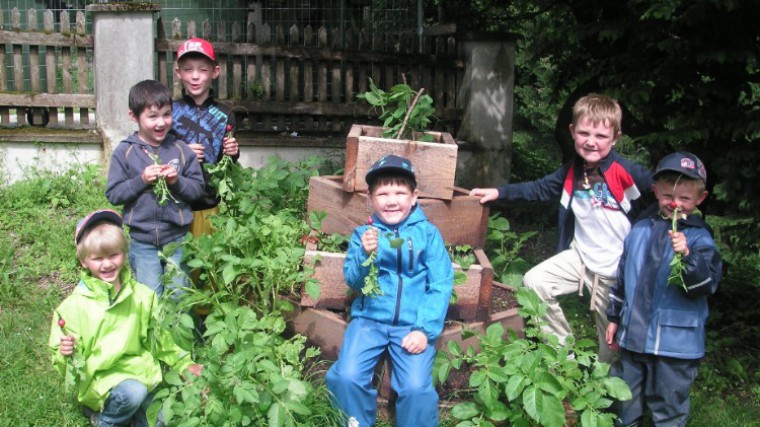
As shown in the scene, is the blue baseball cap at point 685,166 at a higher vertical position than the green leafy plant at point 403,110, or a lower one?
lower

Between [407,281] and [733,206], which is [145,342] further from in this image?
[733,206]

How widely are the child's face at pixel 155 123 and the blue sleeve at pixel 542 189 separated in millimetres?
1900

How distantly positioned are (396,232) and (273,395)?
3.08 feet

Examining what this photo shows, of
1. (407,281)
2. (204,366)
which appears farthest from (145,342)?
(407,281)

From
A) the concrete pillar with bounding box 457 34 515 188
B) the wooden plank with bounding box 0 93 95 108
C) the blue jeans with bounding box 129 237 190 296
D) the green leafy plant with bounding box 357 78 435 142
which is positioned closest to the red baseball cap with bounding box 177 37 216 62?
the green leafy plant with bounding box 357 78 435 142

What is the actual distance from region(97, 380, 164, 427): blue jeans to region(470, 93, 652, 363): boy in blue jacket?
1946 mm

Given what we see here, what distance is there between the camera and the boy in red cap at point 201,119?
4.15 metres

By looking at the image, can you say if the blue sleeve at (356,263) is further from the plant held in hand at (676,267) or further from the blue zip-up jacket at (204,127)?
the plant held in hand at (676,267)

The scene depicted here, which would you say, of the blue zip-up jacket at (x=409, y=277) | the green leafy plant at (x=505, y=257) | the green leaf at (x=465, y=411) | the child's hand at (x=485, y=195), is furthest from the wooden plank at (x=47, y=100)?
the green leaf at (x=465, y=411)

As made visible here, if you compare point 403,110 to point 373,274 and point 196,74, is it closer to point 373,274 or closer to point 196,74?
point 196,74

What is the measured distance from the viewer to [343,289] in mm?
3842

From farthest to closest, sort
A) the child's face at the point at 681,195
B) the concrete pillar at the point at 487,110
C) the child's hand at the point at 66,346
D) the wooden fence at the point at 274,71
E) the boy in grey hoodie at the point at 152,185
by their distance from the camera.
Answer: the concrete pillar at the point at 487,110
the wooden fence at the point at 274,71
the boy in grey hoodie at the point at 152,185
the child's face at the point at 681,195
the child's hand at the point at 66,346

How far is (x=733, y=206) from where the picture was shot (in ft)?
15.6

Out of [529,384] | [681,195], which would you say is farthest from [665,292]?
[529,384]
